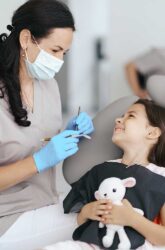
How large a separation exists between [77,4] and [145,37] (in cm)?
89

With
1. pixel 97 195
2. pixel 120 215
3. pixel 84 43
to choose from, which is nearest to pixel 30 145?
pixel 97 195

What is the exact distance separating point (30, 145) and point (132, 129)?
1.13 ft

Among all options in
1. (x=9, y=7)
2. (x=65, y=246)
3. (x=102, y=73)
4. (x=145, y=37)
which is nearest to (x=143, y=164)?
(x=65, y=246)

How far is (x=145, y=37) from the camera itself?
11.5 feet

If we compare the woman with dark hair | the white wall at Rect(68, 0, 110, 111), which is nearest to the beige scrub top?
the woman with dark hair

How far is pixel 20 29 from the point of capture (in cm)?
147

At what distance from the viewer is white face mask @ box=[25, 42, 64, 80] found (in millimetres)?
1475

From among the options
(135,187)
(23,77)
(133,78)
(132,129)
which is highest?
(23,77)

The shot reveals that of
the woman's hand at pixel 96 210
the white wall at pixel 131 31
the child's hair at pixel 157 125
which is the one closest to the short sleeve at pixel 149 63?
the white wall at pixel 131 31

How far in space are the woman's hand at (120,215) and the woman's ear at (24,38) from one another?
2.01 feet

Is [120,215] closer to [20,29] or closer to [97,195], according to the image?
[97,195]

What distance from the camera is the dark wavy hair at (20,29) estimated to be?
1.42m

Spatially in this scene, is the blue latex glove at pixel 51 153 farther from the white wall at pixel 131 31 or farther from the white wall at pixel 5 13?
the white wall at pixel 131 31

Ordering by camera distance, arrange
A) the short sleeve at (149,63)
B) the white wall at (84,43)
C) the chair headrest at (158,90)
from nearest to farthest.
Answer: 1. the chair headrest at (158,90)
2. the short sleeve at (149,63)
3. the white wall at (84,43)
